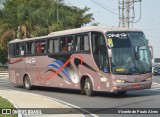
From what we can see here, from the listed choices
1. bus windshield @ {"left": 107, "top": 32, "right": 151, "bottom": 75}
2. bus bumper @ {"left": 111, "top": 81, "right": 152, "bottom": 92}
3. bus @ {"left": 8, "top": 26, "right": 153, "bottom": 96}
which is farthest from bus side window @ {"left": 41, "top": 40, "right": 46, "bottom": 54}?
bus bumper @ {"left": 111, "top": 81, "right": 152, "bottom": 92}

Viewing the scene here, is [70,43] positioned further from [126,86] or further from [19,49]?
[19,49]

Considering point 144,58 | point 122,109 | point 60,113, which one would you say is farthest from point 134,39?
point 60,113

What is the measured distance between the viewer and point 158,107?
15352 millimetres

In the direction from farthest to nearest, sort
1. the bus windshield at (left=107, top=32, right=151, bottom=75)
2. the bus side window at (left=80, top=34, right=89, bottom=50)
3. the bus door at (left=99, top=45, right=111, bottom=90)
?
the bus side window at (left=80, top=34, right=89, bottom=50)
the bus door at (left=99, top=45, right=111, bottom=90)
the bus windshield at (left=107, top=32, right=151, bottom=75)

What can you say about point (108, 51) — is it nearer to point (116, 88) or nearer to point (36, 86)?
point (116, 88)

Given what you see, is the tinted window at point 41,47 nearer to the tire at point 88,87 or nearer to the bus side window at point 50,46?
the bus side window at point 50,46

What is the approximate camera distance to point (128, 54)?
64.1ft

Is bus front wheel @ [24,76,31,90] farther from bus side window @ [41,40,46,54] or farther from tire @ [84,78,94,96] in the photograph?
tire @ [84,78,94,96]

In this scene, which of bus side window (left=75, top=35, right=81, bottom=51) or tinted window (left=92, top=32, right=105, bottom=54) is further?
bus side window (left=75, top=35, right=81, bottom=51)

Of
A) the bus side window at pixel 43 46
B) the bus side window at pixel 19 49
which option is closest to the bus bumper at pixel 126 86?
the bus side window at pixel 43 46

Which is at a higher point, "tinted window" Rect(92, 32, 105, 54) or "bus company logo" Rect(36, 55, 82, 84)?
"tinted window" Rect(92, 32, 105, 54)

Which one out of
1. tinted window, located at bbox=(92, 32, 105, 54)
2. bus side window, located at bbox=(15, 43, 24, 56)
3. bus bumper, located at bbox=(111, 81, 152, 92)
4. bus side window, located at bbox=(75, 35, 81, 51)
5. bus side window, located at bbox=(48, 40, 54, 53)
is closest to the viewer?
bus bumper, located at bbox=(111, 81, 152, 92)

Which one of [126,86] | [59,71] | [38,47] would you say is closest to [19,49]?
[38,47]

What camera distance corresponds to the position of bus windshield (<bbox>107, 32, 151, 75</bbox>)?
19.2 metres
